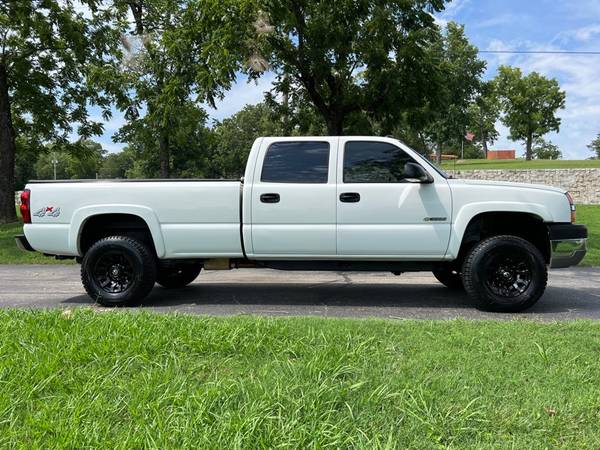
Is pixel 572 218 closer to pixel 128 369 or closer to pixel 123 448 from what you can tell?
pixel 128 369

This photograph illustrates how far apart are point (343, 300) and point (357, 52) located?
8639mm

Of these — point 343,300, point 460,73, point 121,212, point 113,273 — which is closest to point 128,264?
point 113,273

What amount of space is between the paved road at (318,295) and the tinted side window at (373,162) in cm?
152

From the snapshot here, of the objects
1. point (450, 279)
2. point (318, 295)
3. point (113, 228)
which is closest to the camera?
point (113, 228)

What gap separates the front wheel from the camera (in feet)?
19.7

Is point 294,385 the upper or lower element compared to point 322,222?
lower

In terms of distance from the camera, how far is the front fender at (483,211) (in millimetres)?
6012

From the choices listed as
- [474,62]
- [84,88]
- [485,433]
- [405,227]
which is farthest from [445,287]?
[474,62]

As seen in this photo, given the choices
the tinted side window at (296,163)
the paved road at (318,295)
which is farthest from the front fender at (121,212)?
the tinted side window at (296,163)

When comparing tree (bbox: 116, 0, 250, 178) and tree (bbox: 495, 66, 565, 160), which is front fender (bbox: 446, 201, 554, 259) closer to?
tree (bbox: 116, 0, 250, 178)

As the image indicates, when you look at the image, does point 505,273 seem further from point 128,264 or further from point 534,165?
point 534,165

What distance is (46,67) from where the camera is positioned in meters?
19.9

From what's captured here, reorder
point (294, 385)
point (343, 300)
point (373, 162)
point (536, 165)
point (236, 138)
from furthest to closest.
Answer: point (236, 138), point (536, 165), point (343, 300), point (373, 162), point (294, 385)

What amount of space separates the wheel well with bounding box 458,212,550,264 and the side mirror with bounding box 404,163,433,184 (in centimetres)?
72
